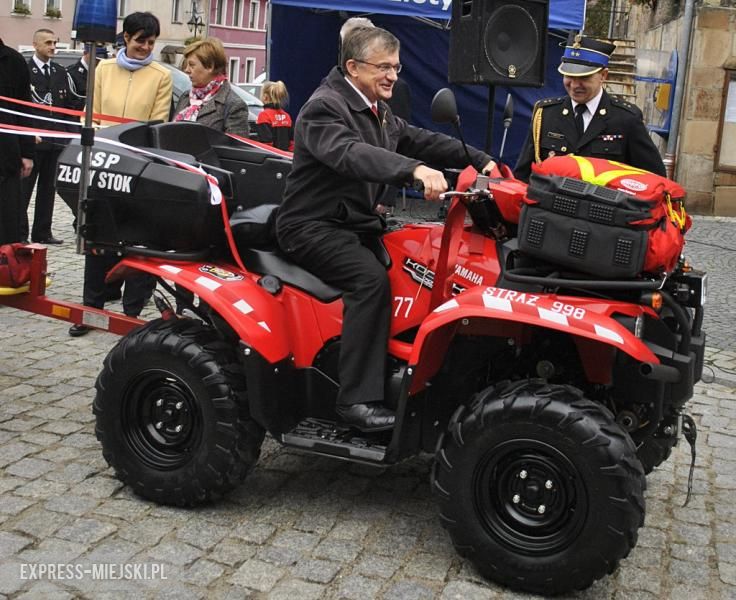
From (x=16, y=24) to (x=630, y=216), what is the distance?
51290mm

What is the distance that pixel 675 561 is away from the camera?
4.21 meters

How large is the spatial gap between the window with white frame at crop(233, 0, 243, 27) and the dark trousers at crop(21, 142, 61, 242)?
56.2 meters

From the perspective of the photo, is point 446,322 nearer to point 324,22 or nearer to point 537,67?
point 537,67

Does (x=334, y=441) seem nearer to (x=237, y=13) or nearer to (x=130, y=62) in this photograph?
(x=130, y=62)

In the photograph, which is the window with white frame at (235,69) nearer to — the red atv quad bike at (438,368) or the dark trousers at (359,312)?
the red atv quad bike at (438,368)

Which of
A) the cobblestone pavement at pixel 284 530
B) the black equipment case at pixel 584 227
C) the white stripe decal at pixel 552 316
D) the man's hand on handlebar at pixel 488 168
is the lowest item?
the cobblestone pavement at pixel 284 530

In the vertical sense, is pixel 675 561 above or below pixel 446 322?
below

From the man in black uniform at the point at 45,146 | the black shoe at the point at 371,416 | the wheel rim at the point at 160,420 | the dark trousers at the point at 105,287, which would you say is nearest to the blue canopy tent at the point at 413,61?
the man in black uniform at the point at 45,146

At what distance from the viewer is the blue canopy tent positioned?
540 inches

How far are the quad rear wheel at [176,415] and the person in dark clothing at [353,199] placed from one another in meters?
0.46

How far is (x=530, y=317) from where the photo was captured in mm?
3719

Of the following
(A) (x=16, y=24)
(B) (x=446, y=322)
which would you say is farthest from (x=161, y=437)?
(A) (x=16, y=24)

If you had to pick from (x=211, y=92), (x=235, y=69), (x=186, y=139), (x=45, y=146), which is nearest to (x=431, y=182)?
(x=186, y=139)

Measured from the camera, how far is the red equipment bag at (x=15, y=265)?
5.18 m
